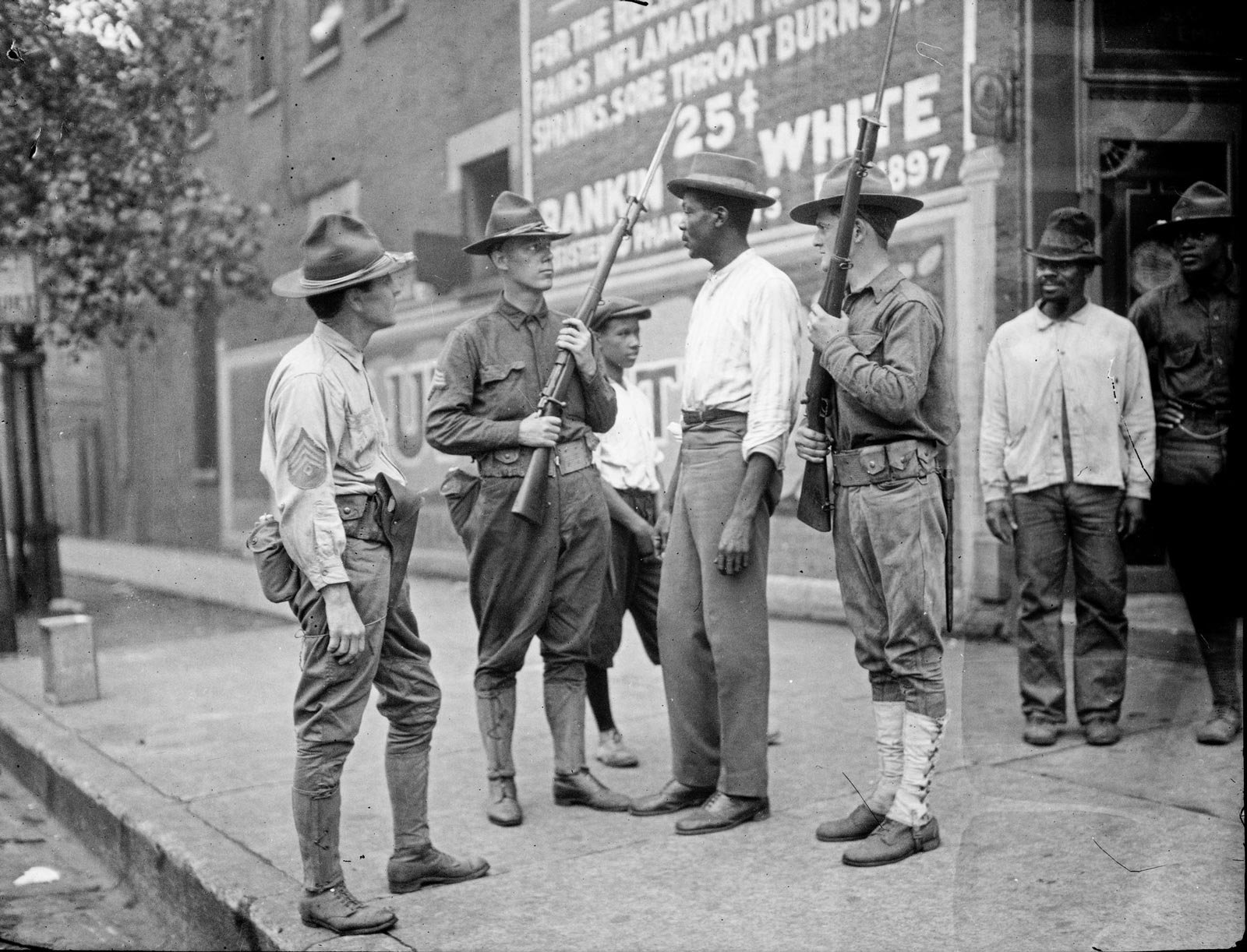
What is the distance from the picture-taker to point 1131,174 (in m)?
5.34

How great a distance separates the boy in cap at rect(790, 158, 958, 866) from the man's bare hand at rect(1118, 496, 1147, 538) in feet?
4.75

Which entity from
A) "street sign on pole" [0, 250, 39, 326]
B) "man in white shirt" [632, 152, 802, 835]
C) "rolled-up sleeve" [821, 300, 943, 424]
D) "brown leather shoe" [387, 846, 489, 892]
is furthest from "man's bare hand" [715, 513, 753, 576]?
"street sign on pole" [0, 250, 39, 326]

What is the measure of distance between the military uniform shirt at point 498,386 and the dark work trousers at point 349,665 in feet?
2.53

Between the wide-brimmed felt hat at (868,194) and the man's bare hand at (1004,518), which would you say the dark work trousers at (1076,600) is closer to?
the man's bare hand at (1004,518)

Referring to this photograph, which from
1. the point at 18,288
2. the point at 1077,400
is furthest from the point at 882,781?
the point at 18,288

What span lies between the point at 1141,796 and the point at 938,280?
369cm

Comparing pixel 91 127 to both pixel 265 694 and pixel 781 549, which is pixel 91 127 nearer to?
pixel 265 694

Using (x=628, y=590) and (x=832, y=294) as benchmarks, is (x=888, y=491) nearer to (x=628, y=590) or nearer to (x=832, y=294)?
(x=832, y=294)

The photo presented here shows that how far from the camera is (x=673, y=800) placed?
4.17 metres

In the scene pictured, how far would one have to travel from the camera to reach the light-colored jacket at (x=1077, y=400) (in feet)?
15.3

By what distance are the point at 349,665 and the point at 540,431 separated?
1.14 m

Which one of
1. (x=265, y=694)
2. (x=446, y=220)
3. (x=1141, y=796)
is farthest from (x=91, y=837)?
(x=446, y=220)

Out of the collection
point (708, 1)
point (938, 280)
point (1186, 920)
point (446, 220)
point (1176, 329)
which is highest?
Answer: point (708, 1)

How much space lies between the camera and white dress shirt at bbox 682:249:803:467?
12.6 feet
